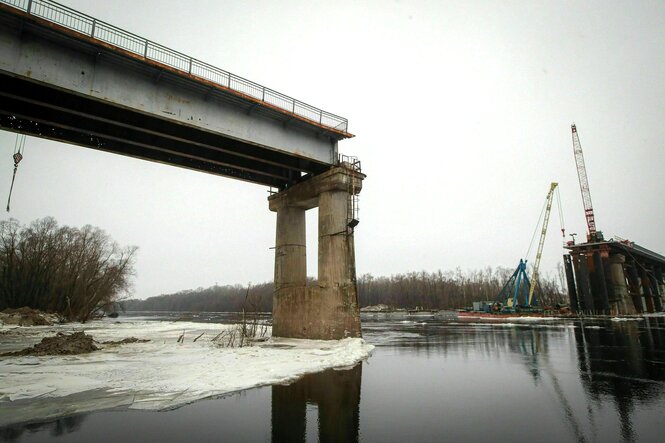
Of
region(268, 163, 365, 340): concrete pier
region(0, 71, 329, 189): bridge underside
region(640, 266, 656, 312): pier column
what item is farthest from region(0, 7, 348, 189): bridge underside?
region(640, 266, 656, 312): pier column

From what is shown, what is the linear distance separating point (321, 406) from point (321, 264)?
12241 millimetres

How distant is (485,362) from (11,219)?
66.6m

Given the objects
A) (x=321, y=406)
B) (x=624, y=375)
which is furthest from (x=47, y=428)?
(x=624, y=375)

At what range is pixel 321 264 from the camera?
18.5 meters

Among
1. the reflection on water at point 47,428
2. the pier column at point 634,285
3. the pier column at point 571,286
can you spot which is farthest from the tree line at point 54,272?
the pier column at point 634,285

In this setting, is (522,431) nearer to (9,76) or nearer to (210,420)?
(210,420)

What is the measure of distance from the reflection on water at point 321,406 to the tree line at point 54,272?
4734 cm

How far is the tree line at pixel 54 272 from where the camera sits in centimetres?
4356

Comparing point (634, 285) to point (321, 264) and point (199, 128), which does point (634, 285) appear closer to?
point (321, 264)

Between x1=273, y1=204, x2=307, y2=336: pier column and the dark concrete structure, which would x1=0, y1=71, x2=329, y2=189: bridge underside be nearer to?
x1=273, y1=204, x2=307, y2=336: pier column

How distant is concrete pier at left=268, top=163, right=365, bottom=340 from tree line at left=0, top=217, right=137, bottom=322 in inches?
1476

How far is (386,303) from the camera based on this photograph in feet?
384

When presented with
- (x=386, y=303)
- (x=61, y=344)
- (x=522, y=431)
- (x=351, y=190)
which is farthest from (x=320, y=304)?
(x=386, y=303)

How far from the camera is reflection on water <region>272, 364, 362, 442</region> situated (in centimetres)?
497
